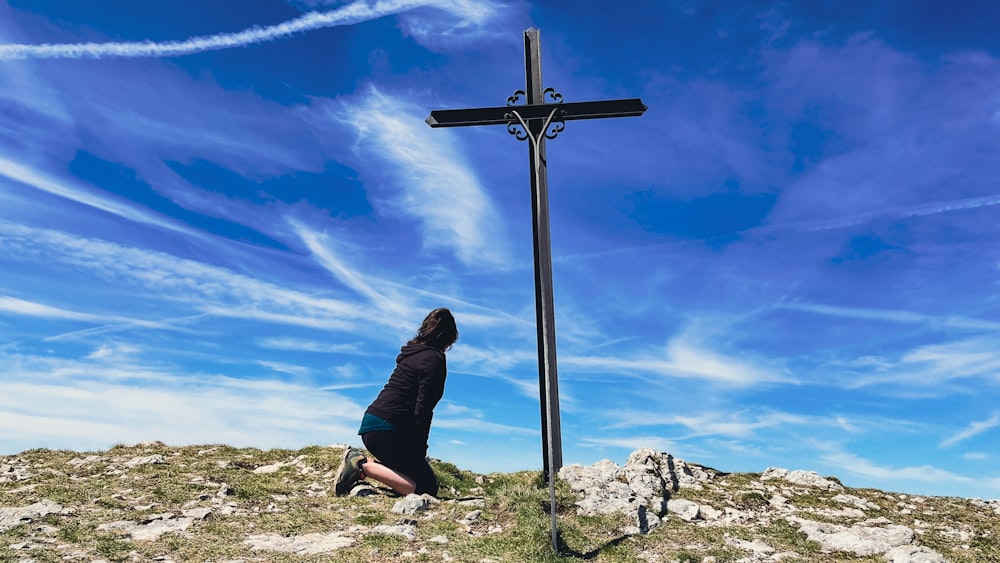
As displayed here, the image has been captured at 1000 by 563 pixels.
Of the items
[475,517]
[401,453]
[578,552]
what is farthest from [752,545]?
[401,453]

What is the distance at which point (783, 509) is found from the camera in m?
10.3

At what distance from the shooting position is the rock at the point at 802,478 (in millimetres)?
11672

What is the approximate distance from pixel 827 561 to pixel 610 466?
3779mm

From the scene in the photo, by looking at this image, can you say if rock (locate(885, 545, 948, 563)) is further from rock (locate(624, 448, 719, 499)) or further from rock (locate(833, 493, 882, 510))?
rock (locate(624, 448, 719, 499))

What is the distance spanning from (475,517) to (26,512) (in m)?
6.22

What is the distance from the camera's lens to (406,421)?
10.3m

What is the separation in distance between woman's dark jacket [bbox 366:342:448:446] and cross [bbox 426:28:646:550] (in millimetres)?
1905

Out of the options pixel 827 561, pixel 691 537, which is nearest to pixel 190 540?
pixel 691 537

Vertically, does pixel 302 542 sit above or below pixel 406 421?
below

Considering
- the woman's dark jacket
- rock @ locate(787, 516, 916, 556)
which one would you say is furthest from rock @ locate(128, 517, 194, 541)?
rock @ locate(787, 516, 916, 556)

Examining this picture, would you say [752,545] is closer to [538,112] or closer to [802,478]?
[802,478]

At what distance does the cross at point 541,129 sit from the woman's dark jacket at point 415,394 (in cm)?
190

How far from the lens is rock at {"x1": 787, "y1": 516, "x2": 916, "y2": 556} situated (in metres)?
8.45

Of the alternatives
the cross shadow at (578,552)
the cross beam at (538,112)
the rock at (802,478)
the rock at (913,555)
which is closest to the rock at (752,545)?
the rock at (913,555)
